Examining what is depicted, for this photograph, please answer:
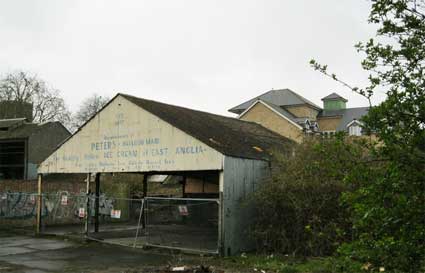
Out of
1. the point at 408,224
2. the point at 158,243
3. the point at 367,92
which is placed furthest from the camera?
the point at 158,243

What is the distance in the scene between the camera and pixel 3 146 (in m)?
38.7

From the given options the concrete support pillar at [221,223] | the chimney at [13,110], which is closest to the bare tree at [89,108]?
the chimney at [13,110]

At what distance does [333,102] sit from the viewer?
2793 inches

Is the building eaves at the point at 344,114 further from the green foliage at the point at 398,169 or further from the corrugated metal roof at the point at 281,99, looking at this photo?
the green foliage at the point at 398,169

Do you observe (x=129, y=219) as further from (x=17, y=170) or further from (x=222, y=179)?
(x=222, y=179)

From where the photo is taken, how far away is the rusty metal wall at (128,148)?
676 inches

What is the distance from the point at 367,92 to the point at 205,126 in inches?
604

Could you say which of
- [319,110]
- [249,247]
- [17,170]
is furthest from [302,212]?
[319,110]

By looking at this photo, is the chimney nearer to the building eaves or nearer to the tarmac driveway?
the tarmac driveway

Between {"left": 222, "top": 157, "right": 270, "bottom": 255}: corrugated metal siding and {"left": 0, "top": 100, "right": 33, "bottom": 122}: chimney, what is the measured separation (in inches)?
1712

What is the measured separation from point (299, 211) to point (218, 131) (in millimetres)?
5875

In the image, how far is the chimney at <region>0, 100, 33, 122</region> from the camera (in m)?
55.5

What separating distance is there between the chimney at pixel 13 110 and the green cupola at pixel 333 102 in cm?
4075

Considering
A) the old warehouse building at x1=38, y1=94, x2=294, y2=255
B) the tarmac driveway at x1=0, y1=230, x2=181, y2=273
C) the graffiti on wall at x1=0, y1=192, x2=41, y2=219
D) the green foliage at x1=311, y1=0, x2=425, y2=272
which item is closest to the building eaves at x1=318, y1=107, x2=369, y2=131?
the old warehouse building at x1=38, y1=94, x2=294, y2=255
